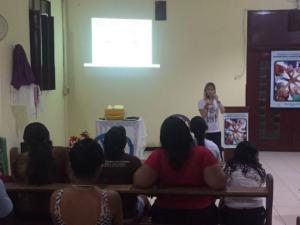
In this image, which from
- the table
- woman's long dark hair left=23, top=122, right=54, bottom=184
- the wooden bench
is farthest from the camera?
the table

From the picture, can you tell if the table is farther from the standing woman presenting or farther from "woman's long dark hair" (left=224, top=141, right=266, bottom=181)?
"woman's long dark hair" (left=224, top=141, right=266, bottom=181)

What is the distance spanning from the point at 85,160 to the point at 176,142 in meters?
0.67

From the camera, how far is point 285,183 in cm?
559

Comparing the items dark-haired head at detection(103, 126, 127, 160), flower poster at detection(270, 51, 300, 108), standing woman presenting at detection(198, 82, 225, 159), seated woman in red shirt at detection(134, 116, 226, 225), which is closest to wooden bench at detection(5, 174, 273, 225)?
seated woman in red shirt at detection(134, 116, 226, 225)

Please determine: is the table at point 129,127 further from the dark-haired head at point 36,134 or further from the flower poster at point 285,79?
the dark-haired head at point 36,134

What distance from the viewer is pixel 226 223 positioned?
2805 millimetres

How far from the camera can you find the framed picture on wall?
6.23 meters

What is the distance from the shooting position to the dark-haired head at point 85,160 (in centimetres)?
196

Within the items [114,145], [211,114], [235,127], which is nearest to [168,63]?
[235,127]

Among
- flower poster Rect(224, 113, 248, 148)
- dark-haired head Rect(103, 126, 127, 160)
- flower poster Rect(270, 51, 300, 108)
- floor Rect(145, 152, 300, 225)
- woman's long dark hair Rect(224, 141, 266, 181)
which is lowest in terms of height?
floor Rect(145, 152, 300, 225)

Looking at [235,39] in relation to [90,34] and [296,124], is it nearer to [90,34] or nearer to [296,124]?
[296,124]

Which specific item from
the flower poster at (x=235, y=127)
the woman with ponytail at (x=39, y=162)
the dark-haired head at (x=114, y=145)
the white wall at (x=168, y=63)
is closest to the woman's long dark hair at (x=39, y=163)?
the woman with ponytail at (x=39, y=162)

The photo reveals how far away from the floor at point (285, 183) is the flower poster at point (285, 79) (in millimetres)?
884

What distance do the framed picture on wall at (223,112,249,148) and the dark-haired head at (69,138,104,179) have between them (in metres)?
4.42
